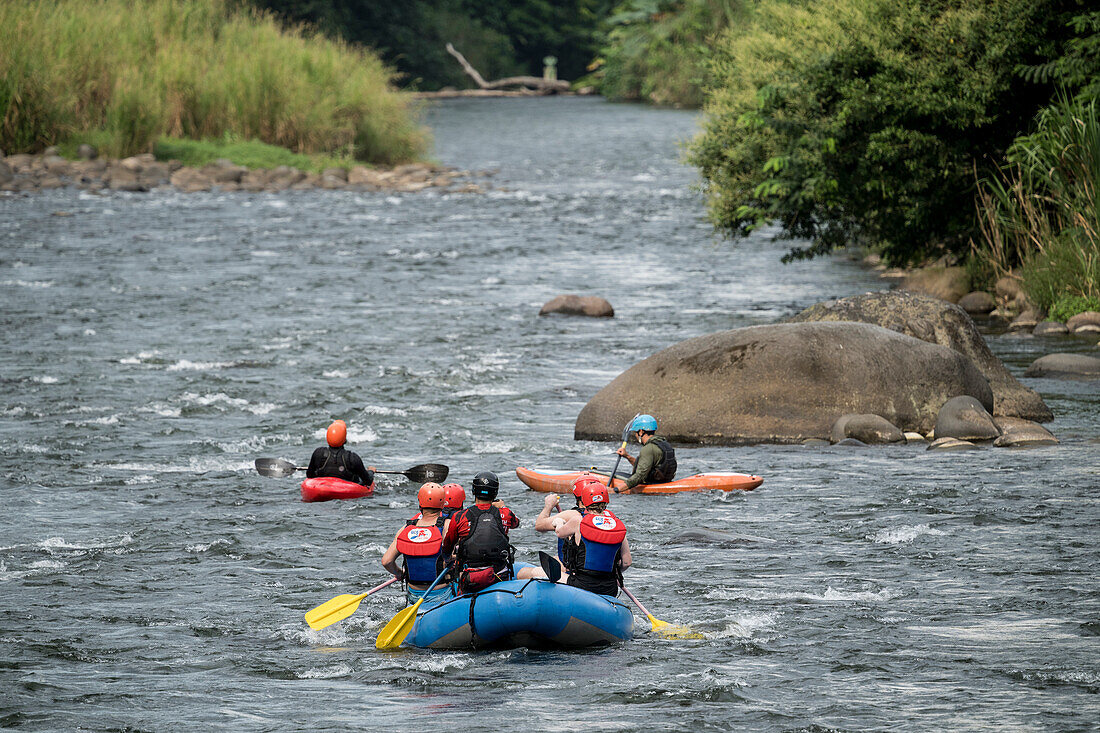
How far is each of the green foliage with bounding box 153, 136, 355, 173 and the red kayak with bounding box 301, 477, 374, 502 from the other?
29.7 metres

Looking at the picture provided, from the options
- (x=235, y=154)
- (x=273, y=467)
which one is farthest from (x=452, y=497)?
(x=235, y=154)

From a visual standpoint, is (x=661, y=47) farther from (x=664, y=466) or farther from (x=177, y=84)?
(x=664, y=466)

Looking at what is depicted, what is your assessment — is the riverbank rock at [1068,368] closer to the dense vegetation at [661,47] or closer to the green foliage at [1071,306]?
the green foliage at [1071,306]

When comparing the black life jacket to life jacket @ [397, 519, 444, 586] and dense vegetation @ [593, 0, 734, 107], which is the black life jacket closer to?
life jacket @ [397, 519, 444, 586]

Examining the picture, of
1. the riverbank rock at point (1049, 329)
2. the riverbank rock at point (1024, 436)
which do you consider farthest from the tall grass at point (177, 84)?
the riverbank rock at point (1024, 436)

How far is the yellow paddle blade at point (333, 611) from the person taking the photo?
30.5 ft

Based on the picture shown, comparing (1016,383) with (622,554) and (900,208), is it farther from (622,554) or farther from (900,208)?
(622,554)

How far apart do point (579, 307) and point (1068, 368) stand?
8.22m

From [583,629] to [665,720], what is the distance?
118 cm

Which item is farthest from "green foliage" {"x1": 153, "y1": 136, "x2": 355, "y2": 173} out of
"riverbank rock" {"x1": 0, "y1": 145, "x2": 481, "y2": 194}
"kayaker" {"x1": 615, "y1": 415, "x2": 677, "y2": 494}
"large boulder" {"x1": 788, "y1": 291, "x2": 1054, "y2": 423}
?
"kayaker" {"x1": 615, "y1": 415, "x2": 677, "y2": 494}

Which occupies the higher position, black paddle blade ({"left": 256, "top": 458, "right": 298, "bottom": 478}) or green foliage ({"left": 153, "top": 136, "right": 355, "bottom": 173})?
green foliage ({"left": 153, "top": 136, "right": 355, "bottom": 173})

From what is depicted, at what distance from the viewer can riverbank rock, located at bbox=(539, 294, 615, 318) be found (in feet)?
74.7

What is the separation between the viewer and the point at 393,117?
4472cm

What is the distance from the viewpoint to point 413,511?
41.5 feet
